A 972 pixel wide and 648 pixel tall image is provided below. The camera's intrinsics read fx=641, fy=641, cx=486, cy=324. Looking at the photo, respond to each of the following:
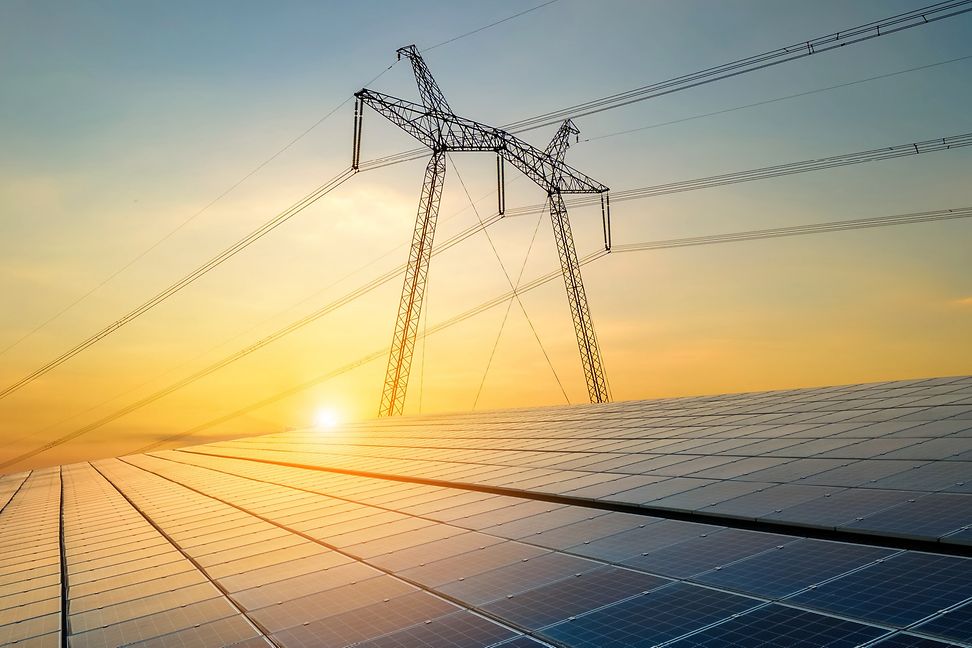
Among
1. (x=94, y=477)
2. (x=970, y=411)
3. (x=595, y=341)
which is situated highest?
(x=595, y=341)

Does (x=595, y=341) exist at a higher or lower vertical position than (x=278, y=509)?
higher

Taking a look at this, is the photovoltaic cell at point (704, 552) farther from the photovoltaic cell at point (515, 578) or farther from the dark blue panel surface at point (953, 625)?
the dark blue panel surface at point (953, 625)

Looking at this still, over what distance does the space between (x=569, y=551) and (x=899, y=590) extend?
6058 mm

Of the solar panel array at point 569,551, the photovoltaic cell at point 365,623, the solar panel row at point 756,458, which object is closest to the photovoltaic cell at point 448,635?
the solar panel array at point 569,551

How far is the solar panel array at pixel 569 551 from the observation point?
9.59 meters

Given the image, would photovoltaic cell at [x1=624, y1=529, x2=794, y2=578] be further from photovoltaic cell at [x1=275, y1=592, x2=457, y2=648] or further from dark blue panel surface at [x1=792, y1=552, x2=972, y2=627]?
photovoltaic cell at [x1=275, y1=592, x2=457, y2=648]

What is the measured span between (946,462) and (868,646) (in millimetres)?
10852

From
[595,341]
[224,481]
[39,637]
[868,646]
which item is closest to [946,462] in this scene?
[868,646]

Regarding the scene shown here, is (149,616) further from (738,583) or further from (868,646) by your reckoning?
(868,646)

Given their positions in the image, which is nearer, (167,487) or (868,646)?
(868,646)

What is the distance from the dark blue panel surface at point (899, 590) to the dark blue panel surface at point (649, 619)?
1.14m

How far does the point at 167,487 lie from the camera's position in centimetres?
3697

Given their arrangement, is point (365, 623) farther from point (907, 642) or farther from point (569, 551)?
point (907, 642)

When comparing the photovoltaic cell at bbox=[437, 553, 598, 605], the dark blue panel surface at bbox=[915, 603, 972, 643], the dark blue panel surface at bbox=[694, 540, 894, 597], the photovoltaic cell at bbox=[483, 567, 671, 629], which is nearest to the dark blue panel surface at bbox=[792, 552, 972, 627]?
the dark blue panel surface at bbox=[915, 603, 972, 643]
